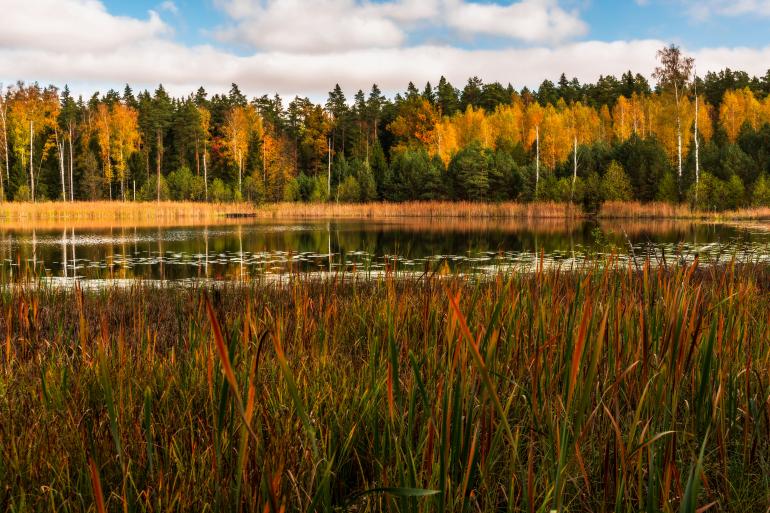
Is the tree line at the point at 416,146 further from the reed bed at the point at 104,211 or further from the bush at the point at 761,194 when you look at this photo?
the reed bed at the point at 104,211

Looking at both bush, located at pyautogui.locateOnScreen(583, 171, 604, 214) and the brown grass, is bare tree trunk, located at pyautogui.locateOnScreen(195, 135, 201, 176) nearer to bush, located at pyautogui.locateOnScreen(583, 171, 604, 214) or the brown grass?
the brown grass

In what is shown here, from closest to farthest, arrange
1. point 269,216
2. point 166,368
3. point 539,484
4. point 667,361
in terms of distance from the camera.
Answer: point 667,361 < point 539,484 < point 166,368 < point 269,216

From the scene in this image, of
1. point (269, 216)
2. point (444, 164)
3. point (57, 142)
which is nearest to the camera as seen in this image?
point (269, 216)

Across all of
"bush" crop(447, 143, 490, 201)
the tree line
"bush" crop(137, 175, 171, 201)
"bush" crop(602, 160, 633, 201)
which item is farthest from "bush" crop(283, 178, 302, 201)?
"bush" crop(602, 160, 633, 201)

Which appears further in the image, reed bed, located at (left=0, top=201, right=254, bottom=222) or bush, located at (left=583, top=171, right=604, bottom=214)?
reed bed, located at (left=0, top=201, right=254, bottom=222)

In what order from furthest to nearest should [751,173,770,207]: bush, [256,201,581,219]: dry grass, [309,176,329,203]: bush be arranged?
[309,176,329,203]: bush, [256,201,581,219]: dry grass, [751,173,770,207]: bush

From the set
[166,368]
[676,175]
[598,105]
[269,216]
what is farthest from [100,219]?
[598,105]

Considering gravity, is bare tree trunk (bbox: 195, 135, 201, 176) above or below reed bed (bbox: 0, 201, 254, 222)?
above

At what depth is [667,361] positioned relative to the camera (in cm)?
174

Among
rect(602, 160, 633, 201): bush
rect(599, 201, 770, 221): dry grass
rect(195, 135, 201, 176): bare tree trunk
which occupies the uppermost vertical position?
rect(195, 135, 201, 176): bare tree trunk

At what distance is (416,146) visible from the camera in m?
63.0

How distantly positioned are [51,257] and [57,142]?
44483 mm

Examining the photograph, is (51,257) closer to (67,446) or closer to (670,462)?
(67,446)

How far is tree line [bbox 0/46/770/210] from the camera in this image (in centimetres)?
3544
